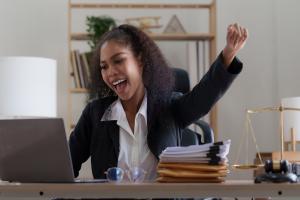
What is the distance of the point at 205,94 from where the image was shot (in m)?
1.81

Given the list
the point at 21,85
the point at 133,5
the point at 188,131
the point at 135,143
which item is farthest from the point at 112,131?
the point at 133,5

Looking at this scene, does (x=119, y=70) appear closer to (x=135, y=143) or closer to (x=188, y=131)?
(x=135, y=143)

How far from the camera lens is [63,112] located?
12.3ft

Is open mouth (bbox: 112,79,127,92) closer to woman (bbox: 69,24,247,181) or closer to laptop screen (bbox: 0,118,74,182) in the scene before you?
woman (bbox: 69,24,247,181)

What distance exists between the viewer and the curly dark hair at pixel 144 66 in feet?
6.59

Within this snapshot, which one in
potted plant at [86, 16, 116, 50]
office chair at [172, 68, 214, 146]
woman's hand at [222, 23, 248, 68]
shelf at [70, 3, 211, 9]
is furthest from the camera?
shelf at [70, 3, 211, 9]

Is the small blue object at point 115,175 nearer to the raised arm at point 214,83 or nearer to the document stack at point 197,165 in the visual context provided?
the document stack at point 197,165

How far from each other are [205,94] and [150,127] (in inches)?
8.7

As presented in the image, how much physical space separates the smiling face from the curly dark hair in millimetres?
39

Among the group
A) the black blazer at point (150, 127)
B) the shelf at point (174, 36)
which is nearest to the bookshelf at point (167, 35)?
the shelf at point (174, 36)

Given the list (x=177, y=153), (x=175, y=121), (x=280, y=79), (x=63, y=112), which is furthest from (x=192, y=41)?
(x=177, y=153)

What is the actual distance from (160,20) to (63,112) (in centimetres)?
87

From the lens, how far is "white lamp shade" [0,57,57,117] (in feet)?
10.3

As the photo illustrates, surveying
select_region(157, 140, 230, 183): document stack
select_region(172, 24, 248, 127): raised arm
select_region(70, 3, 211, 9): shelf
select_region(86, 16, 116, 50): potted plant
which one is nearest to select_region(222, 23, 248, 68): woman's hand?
select_region(172, 24, 248, 127): raised arm
